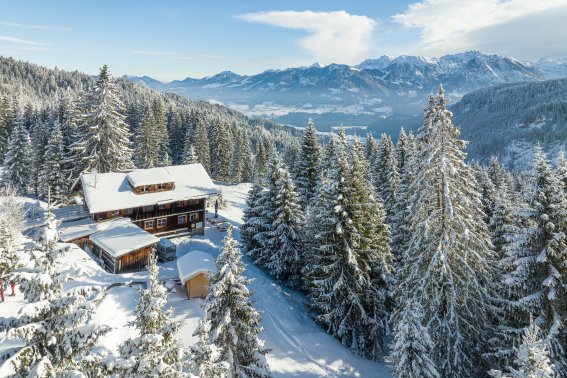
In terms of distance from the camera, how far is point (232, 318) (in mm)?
16844

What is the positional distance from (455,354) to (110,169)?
41.5 metres

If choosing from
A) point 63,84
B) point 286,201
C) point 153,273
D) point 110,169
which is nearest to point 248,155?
point 110,169

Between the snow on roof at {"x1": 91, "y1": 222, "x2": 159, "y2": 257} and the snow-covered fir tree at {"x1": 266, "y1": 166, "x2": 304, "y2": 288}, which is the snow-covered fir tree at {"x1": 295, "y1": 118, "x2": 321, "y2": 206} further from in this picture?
the snow on roof at {"x1": 91, "y1": 222, "x2": 159, "y2": 257}

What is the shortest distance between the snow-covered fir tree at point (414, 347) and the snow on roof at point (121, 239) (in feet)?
75.7

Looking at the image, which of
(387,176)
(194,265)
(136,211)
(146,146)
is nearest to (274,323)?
(194,265)

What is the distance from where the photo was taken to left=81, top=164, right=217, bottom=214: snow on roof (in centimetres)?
3588

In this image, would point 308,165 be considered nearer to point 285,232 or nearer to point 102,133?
point 285,232

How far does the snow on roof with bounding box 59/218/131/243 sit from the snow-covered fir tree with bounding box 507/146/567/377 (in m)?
33.3

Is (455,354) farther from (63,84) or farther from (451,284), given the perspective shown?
(63,84)

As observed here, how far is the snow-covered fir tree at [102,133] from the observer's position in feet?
143

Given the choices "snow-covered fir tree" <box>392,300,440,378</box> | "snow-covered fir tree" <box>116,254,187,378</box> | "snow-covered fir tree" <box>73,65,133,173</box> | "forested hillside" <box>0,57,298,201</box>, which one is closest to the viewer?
"snow-covered fir tree" <box>116,254,187,378</box>

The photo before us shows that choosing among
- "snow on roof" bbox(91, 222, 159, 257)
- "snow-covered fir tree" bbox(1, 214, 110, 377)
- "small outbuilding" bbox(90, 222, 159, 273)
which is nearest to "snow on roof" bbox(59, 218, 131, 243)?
"snow on roof" bbox(91, 222, 159, 257)

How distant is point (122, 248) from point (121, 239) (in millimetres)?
1773

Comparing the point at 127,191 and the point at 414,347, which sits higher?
the point at 127,191
